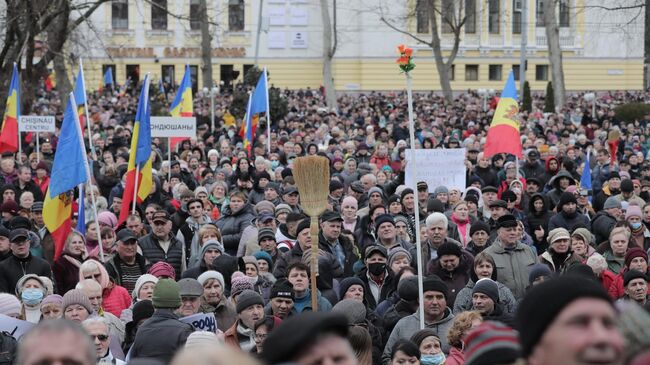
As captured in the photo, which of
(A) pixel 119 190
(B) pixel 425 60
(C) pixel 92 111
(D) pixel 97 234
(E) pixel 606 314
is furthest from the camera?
(B) pixel 425 60

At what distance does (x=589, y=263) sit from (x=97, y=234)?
4128 mm

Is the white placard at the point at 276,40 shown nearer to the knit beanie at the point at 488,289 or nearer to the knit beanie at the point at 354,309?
the knit beanie at the point at 488,289

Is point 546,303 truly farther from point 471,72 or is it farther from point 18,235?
point 471,72

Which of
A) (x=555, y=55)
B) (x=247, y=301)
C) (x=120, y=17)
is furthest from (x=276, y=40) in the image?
(x=247, y=301)

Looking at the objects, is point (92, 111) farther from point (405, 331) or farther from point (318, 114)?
point (405, 331)

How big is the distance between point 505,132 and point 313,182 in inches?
316

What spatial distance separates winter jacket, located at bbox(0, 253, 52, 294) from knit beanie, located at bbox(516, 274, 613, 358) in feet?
25.1

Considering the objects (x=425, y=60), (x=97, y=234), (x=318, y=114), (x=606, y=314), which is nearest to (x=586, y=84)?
(x=425, y=60)

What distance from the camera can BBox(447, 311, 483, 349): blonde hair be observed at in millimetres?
7535

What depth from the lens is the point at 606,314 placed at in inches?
117

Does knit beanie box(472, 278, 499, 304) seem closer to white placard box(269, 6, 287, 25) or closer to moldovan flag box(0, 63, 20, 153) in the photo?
moldovan flag box(0, 63, 20, 153)

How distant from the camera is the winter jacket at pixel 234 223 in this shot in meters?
13.0

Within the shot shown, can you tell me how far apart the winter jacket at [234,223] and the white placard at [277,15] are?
166ft

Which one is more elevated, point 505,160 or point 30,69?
point 30,69
